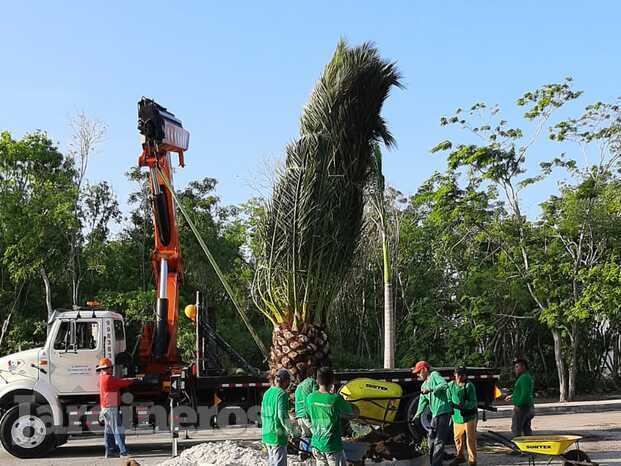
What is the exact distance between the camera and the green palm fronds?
1294 centimetres

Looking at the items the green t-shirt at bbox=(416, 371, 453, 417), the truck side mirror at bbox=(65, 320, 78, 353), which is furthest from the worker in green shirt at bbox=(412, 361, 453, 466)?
the truck side mirror at bbox=(65, 320, 78, 353)

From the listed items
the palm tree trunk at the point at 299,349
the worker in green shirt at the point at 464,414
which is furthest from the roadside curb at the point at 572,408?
the worker in green shirt at the point at 464,414

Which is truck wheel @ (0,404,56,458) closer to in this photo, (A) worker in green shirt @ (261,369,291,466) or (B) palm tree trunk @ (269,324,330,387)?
(B) palm tree trunk @ (269,324,330,387)

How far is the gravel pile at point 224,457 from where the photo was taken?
1020 centimetres

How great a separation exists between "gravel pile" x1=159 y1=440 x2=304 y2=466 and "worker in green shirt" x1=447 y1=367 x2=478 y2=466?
2.38 meters

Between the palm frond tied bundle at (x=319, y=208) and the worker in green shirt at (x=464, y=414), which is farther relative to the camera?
the palm frond tied bundle at (x=319, y=208)

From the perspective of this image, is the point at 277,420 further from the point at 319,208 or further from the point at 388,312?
the point at 388,312

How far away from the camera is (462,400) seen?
35.4 ft

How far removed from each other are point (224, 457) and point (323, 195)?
15.7 feet

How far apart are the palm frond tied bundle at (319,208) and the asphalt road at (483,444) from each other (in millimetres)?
3058

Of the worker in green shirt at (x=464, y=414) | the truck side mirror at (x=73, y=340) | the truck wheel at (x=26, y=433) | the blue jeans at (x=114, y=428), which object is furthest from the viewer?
the truck side mirror at (x=73, y=340)

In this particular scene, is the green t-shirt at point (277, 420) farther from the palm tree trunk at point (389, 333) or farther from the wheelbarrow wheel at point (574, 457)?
the palm tree trunk at point (389, 333)

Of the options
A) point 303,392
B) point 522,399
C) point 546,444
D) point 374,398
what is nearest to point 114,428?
point 374,398

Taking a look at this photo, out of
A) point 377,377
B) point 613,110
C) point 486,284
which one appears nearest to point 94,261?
point 486,284
